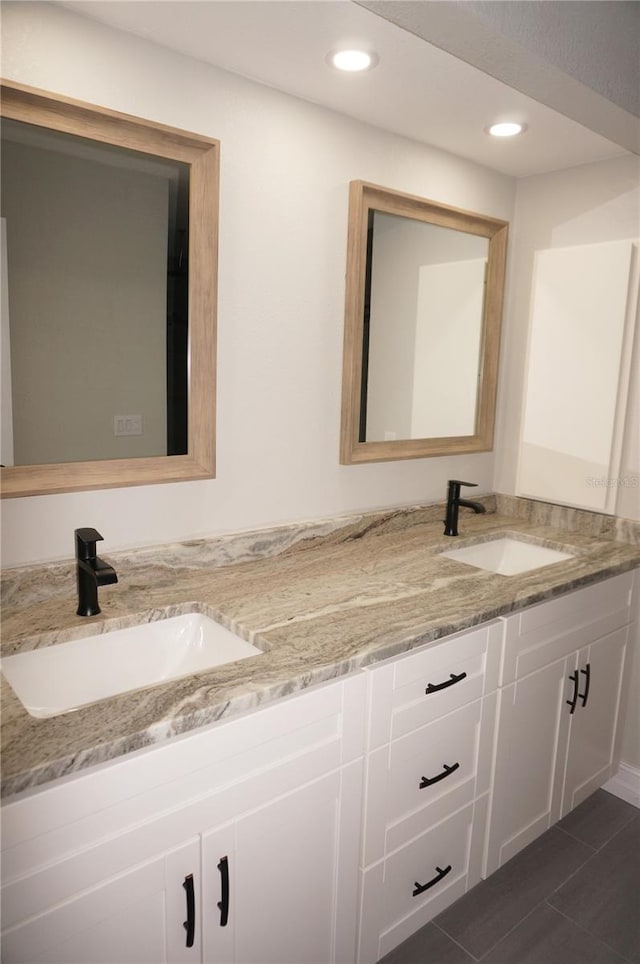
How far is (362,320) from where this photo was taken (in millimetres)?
2025

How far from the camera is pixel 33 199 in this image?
1393 millimetres

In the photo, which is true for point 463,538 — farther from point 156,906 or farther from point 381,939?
point 156,906

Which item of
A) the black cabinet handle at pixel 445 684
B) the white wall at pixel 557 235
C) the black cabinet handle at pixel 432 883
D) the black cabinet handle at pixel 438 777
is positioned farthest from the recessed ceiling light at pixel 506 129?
the black cabinet handle at pixel 432 883

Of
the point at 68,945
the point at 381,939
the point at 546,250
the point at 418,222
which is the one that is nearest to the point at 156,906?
the point at 68,945

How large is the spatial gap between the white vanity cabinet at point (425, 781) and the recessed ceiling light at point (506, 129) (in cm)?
143

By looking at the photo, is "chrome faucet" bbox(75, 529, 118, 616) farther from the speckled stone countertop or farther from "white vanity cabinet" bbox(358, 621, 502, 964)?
"white vanity cabinet" bbox(358, 621, 502, 964)

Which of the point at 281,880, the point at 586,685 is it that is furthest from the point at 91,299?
the point at 586,685

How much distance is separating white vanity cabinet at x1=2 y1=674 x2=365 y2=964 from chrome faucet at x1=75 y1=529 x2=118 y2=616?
0.45m

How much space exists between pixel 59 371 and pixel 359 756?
105 centimetres

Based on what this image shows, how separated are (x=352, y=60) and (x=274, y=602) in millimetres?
1286

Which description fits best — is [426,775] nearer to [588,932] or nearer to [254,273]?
[588,932]

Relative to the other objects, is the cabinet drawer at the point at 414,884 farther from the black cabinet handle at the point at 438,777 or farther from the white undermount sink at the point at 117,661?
the white undermount sink at the point at 117,661

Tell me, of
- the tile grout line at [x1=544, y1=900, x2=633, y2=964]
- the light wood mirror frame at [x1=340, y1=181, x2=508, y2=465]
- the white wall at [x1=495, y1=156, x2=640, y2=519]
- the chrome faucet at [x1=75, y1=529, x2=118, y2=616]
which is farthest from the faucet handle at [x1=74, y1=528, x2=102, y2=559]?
the white wall at [x1=495, y1=156, x2=640, y2=519]

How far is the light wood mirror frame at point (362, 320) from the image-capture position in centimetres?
196
